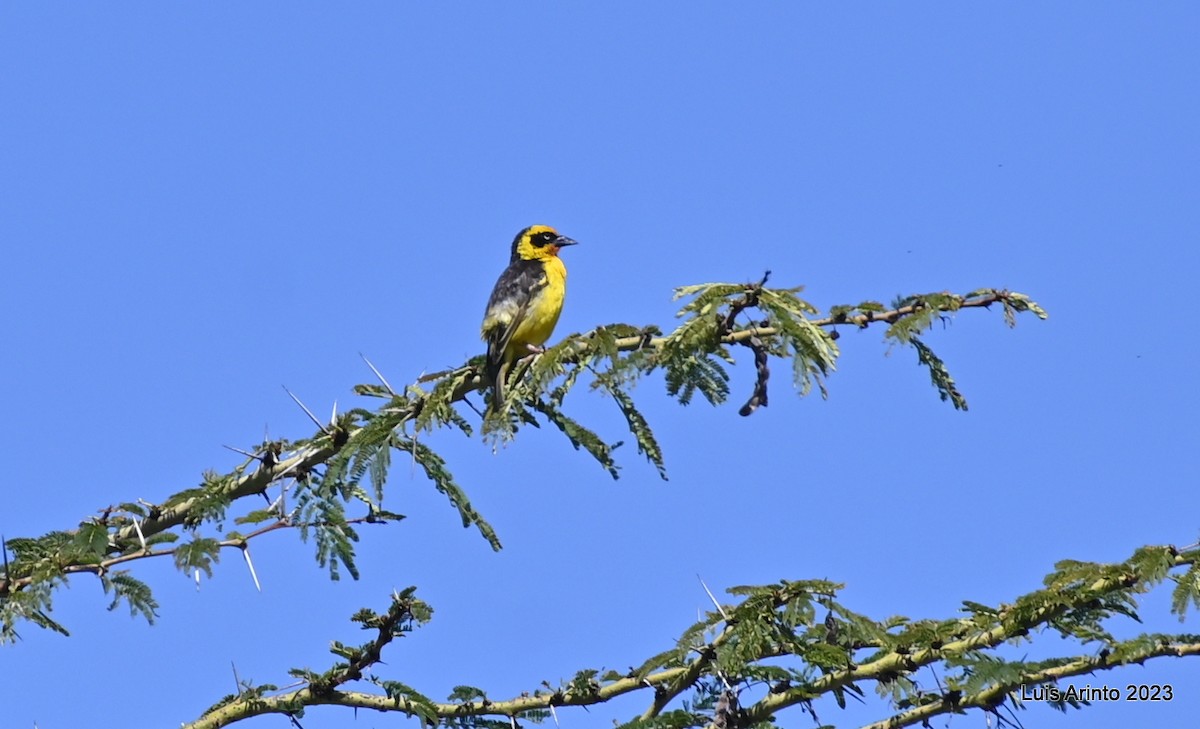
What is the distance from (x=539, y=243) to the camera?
39.1 feet

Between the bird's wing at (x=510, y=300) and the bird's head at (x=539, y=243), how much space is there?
30.9 inches

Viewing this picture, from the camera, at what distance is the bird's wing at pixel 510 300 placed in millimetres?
9258

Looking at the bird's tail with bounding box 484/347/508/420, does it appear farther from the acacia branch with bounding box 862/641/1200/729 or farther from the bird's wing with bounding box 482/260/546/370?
the acacia branch with bounding box 862/641/1200/729

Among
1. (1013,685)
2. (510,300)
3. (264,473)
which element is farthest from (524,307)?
(1013,685)

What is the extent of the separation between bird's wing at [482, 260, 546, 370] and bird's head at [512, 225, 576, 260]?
30.9 inches

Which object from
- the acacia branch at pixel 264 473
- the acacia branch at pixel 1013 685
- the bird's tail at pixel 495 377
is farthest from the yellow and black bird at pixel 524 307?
the acacia branch at pixel 1013 685

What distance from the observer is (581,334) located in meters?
5.73

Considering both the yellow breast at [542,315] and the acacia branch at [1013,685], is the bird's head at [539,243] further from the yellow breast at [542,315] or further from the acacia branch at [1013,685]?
the acacia branch at [1013,685]

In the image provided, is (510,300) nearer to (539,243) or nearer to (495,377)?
(539,243)

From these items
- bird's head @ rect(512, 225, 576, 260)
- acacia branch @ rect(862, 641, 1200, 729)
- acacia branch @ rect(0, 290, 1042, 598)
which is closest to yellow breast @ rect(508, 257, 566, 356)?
bird's head @ rect(512, 225, 576, 260)

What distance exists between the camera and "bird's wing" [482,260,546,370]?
364 inches

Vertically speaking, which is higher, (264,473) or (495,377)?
(495,377)

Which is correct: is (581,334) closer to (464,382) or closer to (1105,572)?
(464,382)

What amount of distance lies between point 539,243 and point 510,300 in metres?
2.06
